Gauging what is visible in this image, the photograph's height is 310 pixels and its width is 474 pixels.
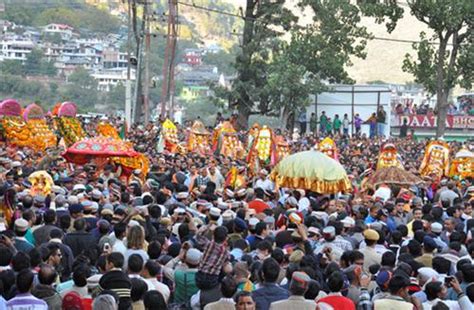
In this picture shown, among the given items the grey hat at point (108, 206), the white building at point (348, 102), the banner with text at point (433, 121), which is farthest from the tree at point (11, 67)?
the grey hat at point (108, 206)

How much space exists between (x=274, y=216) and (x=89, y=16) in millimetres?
120121

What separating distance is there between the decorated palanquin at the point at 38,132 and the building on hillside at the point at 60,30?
9566 cm

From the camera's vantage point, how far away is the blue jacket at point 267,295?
34.5 feet

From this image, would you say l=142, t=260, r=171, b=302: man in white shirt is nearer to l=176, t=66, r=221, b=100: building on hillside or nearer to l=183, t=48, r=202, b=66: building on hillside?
l=176, t=66, r=221, b=100: building on hillside

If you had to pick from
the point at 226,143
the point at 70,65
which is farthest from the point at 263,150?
the point at 70,65

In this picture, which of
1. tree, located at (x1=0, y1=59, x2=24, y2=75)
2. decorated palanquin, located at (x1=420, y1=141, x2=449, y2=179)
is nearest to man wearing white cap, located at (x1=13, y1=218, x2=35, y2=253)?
decorated palanquin, located at (x1=420, y1=141, x2=449, y2=179)

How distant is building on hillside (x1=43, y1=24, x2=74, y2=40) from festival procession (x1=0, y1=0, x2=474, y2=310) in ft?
250

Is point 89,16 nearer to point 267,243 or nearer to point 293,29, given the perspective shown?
point 293,29

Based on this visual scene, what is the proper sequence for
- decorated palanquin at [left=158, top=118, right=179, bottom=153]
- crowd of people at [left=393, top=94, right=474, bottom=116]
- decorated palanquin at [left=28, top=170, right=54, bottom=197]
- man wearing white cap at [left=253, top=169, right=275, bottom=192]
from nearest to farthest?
decorated palanquin at [left=28, top=170, right=54, bottom=197] → man wearing white cap at [left=253, top=169, right=275, bottom=192] → decorated palanquin at [left=158, top=118, right=179, bottom=153] → crowd of people at [left=393, top=94, right=474, bottom=116]

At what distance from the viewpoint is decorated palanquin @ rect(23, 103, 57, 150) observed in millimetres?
26656

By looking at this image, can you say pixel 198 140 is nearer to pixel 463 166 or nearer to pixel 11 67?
pixel 463 166

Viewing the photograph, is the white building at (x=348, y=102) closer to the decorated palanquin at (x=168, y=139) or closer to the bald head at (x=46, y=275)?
the decorated palanquin at (x=168, y=139)

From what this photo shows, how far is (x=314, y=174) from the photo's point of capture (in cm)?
1942

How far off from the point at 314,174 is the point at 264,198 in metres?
1.71
